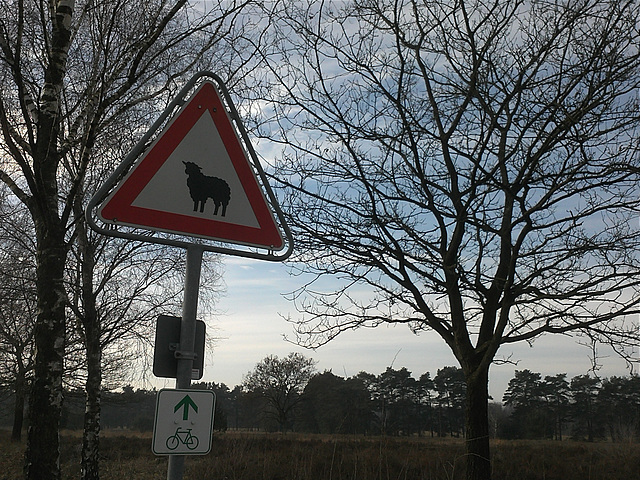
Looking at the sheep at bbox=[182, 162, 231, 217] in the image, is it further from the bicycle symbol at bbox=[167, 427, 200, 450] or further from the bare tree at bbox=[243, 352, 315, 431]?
the bare tree at bbox=[243, 352, 315, 431]

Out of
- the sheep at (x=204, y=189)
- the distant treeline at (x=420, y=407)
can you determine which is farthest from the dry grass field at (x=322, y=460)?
the sheep at (x=204, y=189)

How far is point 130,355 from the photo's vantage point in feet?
48.3

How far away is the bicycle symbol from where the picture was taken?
1.68m

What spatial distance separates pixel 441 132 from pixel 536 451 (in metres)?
19.5

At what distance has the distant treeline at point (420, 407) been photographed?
4145mm

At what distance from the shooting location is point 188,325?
6.01ft

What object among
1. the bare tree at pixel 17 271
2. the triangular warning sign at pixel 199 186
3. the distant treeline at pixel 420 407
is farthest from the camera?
the bare tree at pixel 17 271

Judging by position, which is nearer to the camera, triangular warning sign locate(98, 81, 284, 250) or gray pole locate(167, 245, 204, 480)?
gray pole locate(167, 245, 204, 480)

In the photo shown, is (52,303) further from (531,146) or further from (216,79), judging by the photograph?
(531,146)

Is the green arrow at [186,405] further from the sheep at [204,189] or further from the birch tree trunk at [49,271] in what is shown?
the birch tree trunk at [49,271]

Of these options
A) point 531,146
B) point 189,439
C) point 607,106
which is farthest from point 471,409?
point 189,439

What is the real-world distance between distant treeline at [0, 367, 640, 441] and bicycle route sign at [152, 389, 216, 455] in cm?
158

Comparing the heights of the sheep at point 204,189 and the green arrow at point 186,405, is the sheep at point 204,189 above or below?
above

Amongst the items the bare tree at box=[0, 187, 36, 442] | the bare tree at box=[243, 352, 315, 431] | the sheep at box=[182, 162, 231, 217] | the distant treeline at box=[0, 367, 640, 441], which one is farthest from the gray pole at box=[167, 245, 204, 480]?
the bare tree at box=[243, 352, 315, 431]
